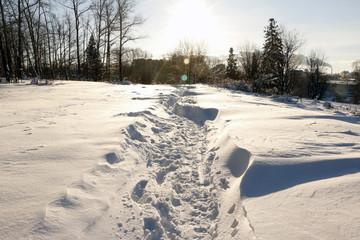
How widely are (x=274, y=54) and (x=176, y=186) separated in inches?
1100

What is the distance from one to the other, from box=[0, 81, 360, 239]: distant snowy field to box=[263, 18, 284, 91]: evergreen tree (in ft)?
80.8

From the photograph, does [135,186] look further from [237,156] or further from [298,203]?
[298,203]

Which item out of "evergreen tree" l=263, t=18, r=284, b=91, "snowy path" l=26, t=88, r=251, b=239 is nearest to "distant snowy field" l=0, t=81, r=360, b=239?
"snowy path" l=26, t=88, r=251, b=239

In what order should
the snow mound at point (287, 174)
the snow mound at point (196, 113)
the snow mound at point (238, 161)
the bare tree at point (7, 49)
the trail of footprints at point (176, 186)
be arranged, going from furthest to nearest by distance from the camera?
the bare tree at point (7, 49) < the snow mound at point (196, 113) < the snow mound at point (238, 161) < the snow mound at point (287, 174) < the trail of footprints at point (176, 186)

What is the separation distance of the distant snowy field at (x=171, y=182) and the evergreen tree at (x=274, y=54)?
24.6m

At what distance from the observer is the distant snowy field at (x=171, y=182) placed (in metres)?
1.43

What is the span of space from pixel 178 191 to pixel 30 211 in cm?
145

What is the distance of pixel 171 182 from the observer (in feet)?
8.07

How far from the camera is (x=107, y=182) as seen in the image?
2051 mm

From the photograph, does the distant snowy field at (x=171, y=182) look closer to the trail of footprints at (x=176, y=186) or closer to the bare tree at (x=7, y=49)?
the trail of footprints at (x=176, y=186)

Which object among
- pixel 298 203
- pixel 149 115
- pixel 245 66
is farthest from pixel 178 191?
pixel 245 66

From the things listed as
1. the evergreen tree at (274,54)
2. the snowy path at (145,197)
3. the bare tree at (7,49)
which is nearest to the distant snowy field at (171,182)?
the snowy path at (145,197)

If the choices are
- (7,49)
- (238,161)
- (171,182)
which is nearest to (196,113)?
(238,161)

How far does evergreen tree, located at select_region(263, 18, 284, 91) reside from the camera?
82.6 ft
